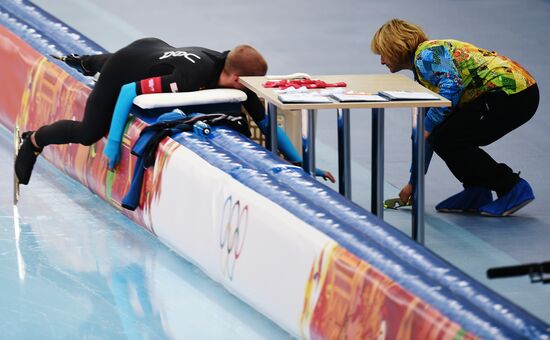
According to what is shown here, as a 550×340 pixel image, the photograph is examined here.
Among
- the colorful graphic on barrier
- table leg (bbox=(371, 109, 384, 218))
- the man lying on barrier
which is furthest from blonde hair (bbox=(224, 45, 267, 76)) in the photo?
the colorful graphic on barrier

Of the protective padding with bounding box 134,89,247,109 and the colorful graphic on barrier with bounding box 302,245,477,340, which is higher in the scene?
the protective padding with bounding box 134,89,247,109

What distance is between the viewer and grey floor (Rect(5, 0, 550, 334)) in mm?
7125

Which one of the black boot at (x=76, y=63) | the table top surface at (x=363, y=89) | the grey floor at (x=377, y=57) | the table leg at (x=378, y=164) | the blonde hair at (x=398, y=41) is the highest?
the blonde hair at (x=398, y=41)

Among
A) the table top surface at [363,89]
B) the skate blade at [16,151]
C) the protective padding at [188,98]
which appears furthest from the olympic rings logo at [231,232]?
the skate blade at [16,151]

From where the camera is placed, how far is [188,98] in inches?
278

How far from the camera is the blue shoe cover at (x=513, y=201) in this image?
739cm

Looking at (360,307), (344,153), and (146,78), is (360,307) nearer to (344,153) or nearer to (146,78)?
(344,153)

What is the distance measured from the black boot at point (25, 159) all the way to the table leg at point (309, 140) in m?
1.52

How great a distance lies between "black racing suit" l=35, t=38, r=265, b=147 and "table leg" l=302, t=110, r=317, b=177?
14.3 inches

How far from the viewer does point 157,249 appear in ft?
23.1

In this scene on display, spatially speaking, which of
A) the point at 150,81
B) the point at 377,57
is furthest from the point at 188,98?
the point at 377,57

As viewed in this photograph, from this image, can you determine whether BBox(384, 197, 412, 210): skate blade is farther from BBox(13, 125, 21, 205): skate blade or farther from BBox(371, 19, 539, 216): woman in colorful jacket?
BBox(13, 125, 21, 205): skate blade

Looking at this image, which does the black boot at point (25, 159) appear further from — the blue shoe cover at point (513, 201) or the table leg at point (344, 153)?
the blue shoe cover at point (513, 201)

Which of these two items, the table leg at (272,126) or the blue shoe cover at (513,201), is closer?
the table leg at (272,126)
